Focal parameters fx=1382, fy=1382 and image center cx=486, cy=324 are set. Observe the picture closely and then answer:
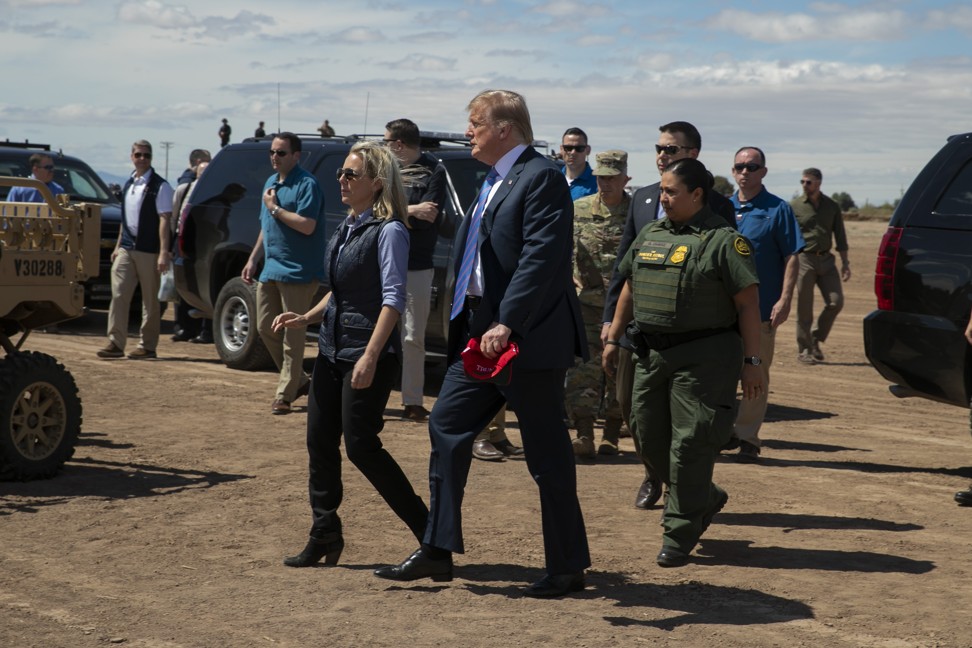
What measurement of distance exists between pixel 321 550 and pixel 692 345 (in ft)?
6.24

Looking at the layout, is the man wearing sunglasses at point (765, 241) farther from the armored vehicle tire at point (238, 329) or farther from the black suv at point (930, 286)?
the armored vehicle tire at point (238, 329)

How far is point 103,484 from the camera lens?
7.95m

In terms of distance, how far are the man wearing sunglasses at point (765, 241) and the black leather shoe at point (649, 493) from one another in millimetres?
1483

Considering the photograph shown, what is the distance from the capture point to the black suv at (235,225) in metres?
12.5

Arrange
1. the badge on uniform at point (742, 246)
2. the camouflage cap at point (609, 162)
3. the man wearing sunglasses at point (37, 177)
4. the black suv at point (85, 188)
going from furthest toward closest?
the black suv at point (85, 188) → the man wearing sunglasses at point (37, 177) → the camouflage cap at point (609, 162) → the badge on uniform at point (742, 246)

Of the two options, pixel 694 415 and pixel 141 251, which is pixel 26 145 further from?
pixel 694 415

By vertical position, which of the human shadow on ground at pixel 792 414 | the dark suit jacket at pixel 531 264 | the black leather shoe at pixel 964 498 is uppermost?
the dark suit jacket at pixel 531 264

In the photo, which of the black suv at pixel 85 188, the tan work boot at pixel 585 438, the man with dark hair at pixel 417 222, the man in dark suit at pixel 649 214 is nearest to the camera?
the man in dark suit at pixel 649 214

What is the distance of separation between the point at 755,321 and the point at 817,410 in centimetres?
A: 602

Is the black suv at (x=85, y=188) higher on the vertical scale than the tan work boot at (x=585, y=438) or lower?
higher

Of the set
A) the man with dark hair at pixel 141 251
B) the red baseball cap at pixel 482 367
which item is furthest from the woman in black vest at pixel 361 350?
the man with dark hair at pixel 141 251

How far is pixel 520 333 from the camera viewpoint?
5.42 meters

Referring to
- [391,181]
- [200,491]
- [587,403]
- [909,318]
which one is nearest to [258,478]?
[200,491]

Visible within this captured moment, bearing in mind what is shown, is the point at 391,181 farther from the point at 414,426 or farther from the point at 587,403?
the point at 414,426
